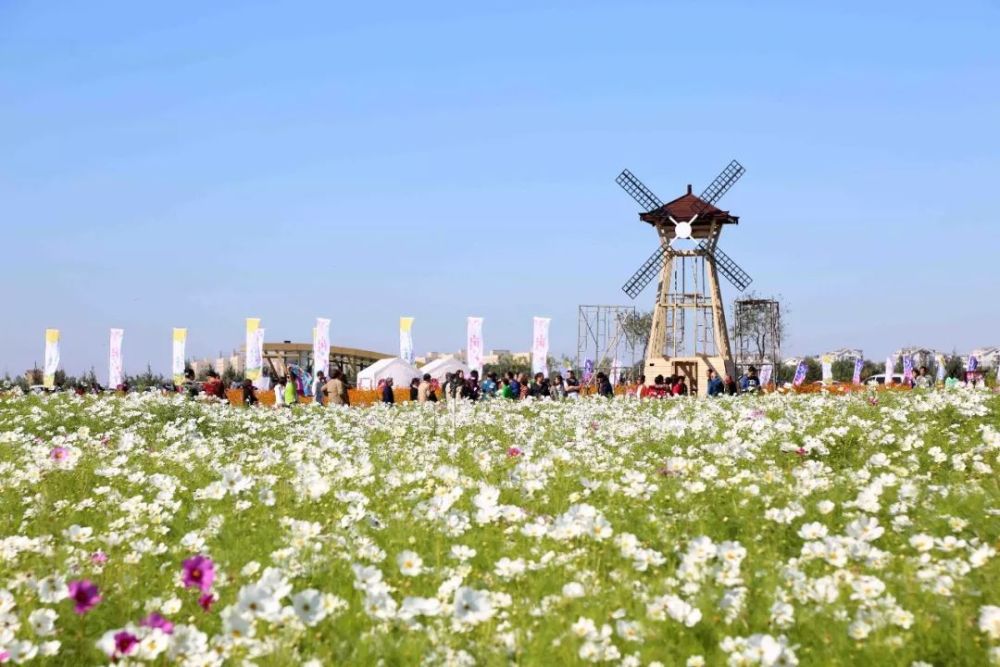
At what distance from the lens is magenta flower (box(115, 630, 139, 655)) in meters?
3.87

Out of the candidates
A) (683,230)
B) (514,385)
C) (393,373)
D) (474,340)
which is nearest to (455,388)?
(514,385)

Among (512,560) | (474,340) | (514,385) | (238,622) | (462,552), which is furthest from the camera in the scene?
(474,340)

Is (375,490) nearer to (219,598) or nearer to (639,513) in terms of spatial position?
(639,513)

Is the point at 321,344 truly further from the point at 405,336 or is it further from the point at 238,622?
the point at 238,622

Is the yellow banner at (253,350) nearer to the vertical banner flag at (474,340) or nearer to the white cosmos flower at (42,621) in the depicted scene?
the vertical banner flag at (474,340)

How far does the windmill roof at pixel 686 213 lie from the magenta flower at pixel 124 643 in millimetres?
42827

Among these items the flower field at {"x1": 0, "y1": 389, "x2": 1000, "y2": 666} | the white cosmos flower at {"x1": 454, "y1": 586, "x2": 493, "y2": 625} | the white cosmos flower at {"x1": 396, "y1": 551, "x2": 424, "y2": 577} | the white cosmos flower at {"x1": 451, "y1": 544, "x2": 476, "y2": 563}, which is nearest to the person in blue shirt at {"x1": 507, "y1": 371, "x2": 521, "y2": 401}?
the flower field at {"x1": 0, "y1": 389, "x2": 1000, "y2": 666}

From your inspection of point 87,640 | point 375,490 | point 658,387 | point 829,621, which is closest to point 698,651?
point 829,621

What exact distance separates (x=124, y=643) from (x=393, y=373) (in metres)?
43.8

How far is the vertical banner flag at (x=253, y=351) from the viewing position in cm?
4175

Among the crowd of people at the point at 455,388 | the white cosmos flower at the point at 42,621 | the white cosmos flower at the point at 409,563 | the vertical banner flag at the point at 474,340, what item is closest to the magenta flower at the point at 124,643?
the white cosmos flower at the point at 42,621

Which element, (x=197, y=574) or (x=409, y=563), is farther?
(x=409, y=563)

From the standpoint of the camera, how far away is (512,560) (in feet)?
19.8

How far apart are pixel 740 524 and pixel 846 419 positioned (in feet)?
21.2
